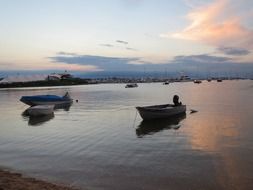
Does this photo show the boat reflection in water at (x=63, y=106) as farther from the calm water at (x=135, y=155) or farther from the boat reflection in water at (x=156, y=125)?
the boat reflection in water at (x=156, y=125)

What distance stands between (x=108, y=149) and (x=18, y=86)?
513 feet

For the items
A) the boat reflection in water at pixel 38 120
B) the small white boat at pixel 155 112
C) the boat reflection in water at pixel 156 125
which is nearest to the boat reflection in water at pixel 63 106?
the boat reflection in water at pixel 38 120

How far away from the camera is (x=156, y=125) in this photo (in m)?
30.5

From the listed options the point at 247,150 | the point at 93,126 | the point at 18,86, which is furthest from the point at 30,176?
the point at 18,86

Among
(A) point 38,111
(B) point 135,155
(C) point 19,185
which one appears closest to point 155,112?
(A) point 38,111

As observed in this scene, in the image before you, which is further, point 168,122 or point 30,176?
point 168,122

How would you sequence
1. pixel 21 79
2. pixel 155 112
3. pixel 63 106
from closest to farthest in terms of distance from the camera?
pixel 155 112, pixel 63 106, pixel 21 79

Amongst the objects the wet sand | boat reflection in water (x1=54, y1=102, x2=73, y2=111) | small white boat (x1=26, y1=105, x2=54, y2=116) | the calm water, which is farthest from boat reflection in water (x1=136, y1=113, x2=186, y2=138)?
boat reflection in water (x1=54, y1=102, x2=73, y2=111)

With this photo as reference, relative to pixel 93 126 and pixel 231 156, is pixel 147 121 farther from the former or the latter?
pixel 231 156

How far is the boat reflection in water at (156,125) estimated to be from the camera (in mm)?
26884

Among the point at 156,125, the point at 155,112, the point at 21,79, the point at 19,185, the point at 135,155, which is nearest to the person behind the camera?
the point at 19,185

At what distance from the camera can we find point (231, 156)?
17703 millimetres

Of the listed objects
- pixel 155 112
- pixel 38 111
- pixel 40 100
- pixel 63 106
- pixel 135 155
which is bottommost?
pixel 63 106

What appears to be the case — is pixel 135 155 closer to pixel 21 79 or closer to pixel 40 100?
pixel 40 100
